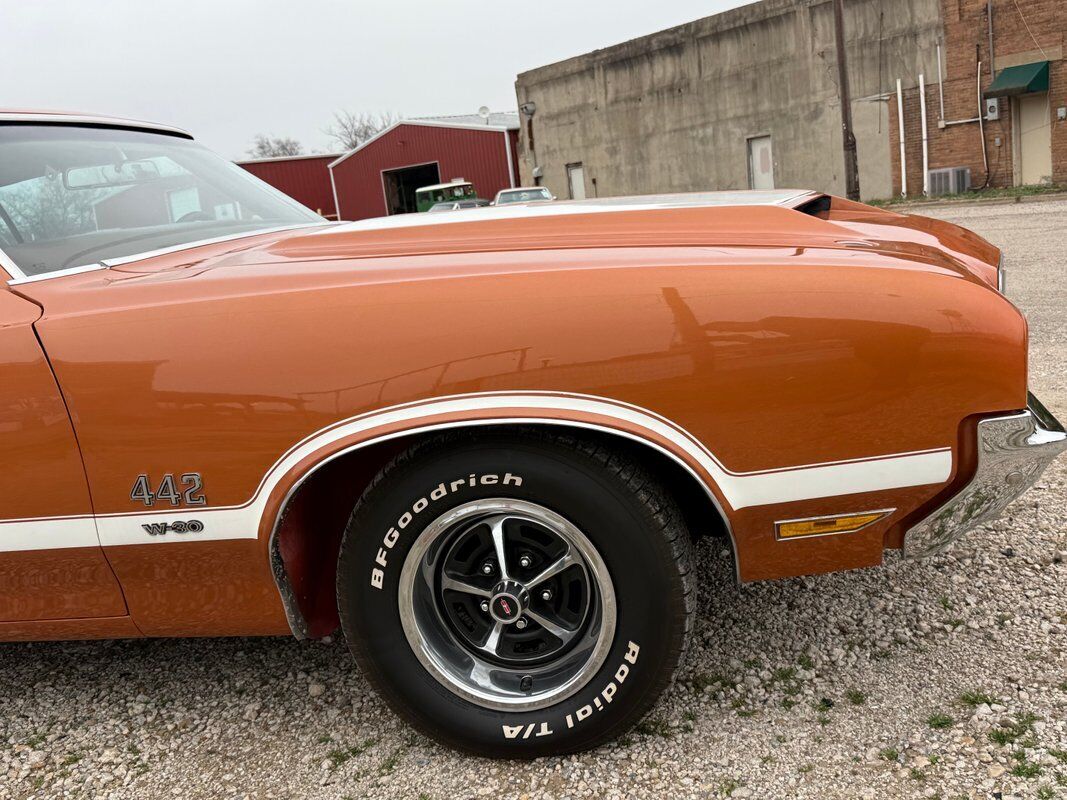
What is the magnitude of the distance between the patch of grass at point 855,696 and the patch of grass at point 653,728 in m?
0.47

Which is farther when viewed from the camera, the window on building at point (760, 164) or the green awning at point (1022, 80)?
the window on building at point (760, 164)

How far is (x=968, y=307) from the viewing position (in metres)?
1.80

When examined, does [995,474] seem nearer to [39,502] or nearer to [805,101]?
[39,502]

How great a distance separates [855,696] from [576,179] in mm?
29531

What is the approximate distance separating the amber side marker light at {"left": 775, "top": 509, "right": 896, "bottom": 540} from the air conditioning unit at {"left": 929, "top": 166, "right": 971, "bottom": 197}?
22564mm

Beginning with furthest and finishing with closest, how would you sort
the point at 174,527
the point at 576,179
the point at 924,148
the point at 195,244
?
the point at 576,179
the point at 924,148
the point at 195,244
the point at 174,527

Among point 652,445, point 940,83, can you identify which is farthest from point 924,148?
point 652,445

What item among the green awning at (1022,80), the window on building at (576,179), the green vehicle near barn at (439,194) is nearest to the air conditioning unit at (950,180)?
the green awning at (1022,80)

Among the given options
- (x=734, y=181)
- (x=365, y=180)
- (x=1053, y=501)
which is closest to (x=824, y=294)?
(x=1053, y=501)

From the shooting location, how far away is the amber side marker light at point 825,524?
1912mm

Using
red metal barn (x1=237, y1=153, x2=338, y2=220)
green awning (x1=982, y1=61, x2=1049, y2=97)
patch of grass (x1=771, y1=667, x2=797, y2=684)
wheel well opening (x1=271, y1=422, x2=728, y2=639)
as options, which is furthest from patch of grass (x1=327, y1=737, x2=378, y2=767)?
red metal barn (x1=237, y1=153, x2=338, y2=220)

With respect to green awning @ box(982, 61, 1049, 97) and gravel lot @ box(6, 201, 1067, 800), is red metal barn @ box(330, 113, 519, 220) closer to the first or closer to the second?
green awning @ box(982, 61, 1049, 97)

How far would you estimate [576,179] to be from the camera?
100.0 ft

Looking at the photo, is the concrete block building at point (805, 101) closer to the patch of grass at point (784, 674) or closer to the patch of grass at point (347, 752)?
the patch of grass at point (784, 674)
